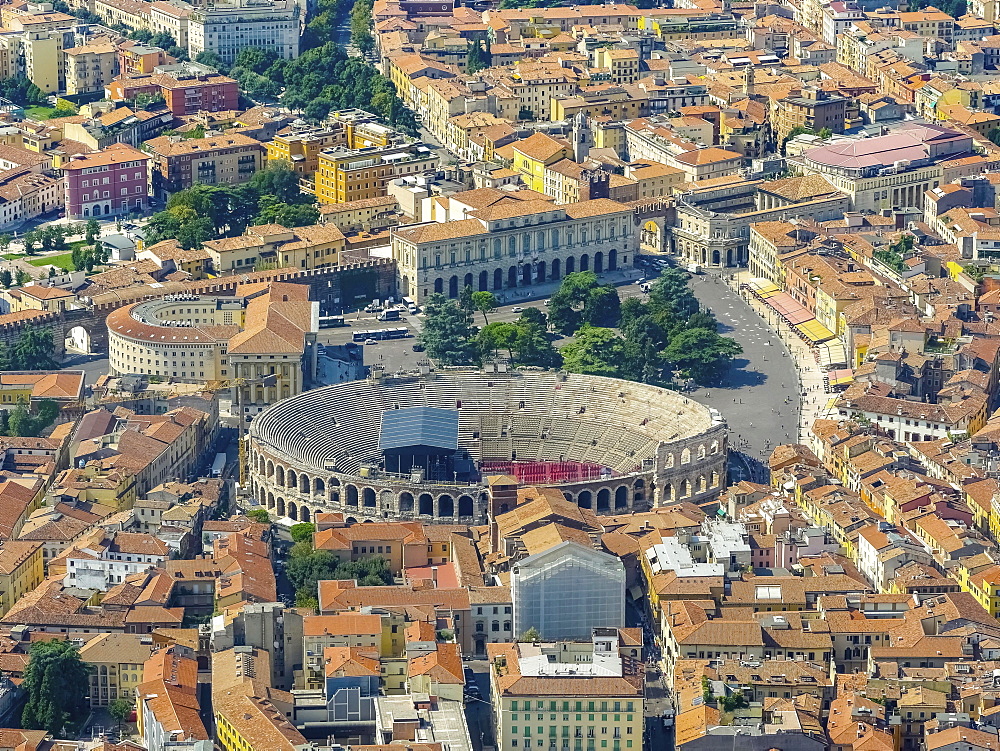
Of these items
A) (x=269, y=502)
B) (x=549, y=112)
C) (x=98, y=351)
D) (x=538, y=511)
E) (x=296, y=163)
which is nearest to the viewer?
(x=538, y=511)

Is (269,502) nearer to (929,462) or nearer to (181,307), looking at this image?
(181,307)

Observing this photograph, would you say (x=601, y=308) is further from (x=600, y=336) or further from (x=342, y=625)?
(x=342, y=625)

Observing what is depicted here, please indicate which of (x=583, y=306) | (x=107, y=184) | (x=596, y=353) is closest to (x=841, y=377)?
(x=596, y=353)

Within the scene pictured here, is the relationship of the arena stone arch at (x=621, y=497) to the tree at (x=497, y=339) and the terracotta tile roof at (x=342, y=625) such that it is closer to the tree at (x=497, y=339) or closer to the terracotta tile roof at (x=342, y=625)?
the tree at (x=497, y=339)

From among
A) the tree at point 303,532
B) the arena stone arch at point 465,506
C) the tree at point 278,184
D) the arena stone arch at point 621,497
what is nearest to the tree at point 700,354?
the arena stone arch at point 621,497

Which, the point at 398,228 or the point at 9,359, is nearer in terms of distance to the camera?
the point at 9,359

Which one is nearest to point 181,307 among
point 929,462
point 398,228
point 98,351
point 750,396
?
point 98,351

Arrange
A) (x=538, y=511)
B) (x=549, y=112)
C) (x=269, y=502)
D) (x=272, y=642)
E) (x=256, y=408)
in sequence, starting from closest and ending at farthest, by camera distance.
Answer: (x=272, y=642)
(x=538, y=511)
(x=269, y=502)
(x=256, y=408)
(x=549, y=112)
